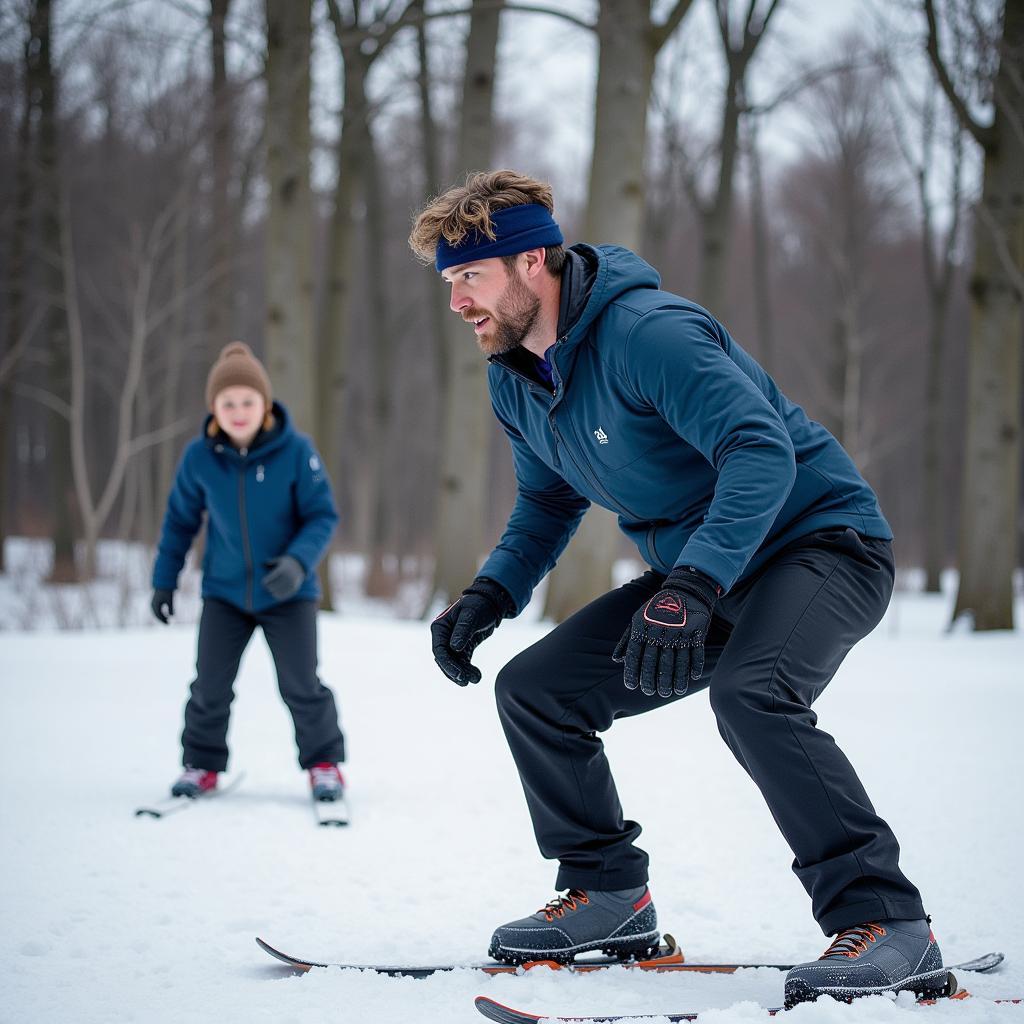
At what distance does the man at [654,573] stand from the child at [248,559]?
187 cm

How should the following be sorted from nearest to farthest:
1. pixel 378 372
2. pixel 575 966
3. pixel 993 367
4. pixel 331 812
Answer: pixel 575 966 < pixel 331 812 < pixel 993 367 < pixel 378 372

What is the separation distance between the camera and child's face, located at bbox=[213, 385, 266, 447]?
181 inches

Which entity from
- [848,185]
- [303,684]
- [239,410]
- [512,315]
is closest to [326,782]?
[303,684]

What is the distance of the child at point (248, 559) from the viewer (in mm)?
4539

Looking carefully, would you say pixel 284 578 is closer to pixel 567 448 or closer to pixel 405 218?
pixel 567 448

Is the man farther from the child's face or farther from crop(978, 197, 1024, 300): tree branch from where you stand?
crop(978, 197, 1024, 300): tree branch

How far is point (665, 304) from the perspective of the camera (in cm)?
243

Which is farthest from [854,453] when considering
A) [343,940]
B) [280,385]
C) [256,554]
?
[343,940]

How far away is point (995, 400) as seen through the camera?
10.5 m

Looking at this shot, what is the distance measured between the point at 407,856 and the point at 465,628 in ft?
4.60

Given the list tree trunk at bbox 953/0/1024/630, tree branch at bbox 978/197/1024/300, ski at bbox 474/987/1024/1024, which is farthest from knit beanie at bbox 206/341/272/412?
tree trunk at bbox 953/0/1024/630

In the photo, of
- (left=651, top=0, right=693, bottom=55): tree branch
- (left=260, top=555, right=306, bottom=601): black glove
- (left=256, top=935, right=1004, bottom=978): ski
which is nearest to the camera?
(left=256, top=935, right=1004, bottom=978): ski

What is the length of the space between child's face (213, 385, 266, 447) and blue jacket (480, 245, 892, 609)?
2.09 meters

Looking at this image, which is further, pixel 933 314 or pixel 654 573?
pixel 933 314
